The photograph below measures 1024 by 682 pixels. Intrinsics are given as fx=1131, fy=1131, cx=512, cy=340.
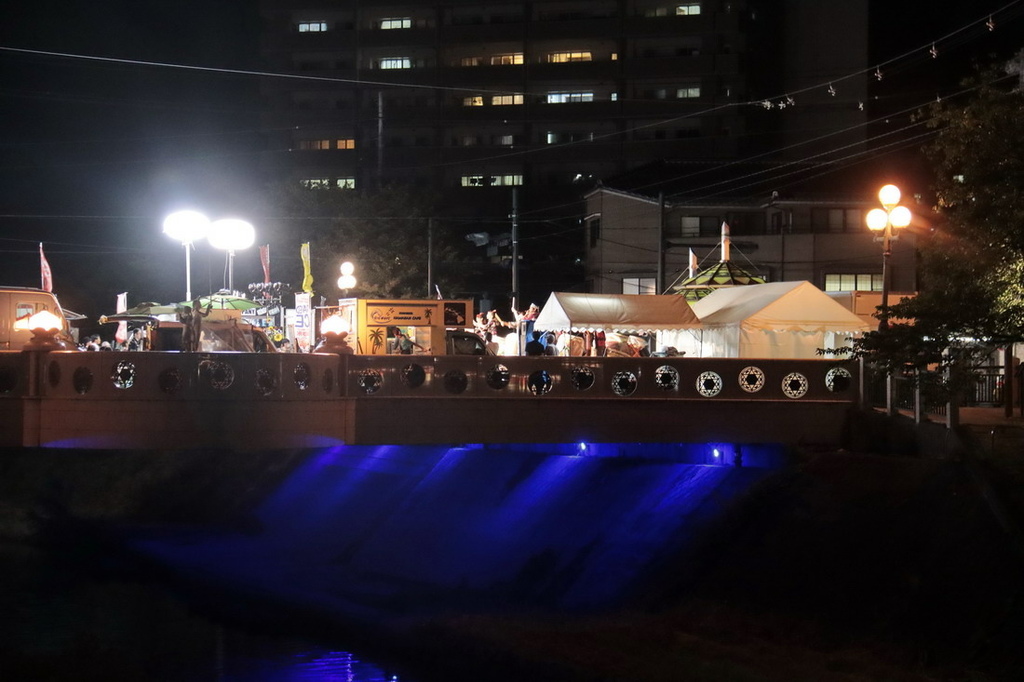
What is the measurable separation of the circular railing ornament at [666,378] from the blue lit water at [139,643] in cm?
696

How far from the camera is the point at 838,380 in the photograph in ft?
69.7

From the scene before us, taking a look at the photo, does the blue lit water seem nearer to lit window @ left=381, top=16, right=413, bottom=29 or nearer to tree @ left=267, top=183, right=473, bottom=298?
tree @ left=267, top=183, right=473, bottom=298

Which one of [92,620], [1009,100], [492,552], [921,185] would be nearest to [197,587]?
[92,620]

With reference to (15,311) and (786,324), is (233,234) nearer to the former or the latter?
(15,311)

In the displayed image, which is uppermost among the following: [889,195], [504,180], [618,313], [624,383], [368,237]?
[504,180]

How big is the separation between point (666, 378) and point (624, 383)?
31.1 inches

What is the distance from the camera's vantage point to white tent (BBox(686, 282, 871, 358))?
82.0ft

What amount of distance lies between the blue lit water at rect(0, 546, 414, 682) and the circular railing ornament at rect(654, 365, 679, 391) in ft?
22.8

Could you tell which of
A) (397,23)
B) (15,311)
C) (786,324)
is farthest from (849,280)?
(397,23)

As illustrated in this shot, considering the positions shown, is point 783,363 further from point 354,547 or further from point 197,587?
point 197,587

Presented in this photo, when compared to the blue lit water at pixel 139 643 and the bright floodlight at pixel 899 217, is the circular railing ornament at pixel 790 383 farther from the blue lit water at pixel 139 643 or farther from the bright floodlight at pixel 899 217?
the blue lit water at pixel 139 643

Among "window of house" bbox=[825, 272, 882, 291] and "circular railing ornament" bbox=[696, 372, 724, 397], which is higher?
"window of house" bbox=[825, 272, 882, 291]

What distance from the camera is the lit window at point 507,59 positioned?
220 feet

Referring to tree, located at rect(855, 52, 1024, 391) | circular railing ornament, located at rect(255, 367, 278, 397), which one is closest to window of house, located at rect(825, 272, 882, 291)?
tree, located at rect(855, 52, 1024, 391)
